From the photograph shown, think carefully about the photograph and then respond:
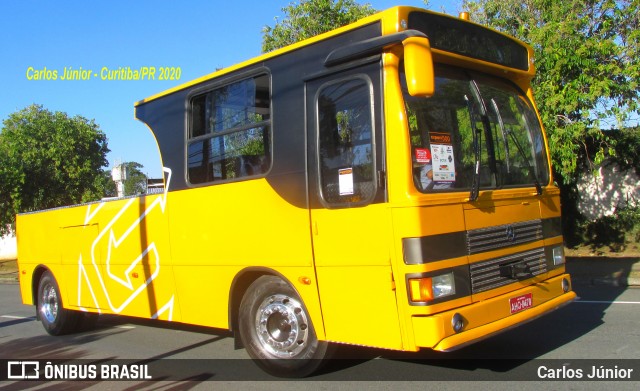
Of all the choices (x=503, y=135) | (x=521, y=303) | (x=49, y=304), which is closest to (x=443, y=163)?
(x=503, y=135)

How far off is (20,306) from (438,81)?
11668 mm

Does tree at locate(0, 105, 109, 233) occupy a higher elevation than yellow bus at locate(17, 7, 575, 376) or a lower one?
higher

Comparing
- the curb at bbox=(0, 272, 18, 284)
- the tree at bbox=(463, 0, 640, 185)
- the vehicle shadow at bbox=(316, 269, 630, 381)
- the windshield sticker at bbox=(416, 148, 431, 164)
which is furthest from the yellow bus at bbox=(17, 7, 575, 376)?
the curb at bbox=(0, 272, 18, 284)

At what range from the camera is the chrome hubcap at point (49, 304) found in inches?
344

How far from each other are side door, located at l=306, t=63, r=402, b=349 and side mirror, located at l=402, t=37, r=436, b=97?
475mm

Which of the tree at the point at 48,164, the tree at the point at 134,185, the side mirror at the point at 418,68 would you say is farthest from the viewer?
the tree at the point at 48,164

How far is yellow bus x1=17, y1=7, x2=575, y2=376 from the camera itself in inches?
171

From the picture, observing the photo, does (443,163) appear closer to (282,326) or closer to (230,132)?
(282,326)

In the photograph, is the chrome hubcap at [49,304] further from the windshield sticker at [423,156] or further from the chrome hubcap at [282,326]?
the windshield sticker at [423,156]

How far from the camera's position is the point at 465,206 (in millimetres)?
4582

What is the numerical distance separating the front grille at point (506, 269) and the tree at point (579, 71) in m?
6.33

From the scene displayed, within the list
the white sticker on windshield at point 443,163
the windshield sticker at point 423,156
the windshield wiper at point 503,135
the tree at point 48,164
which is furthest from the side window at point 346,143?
the tree at point 48,164

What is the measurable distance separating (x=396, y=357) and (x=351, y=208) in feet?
7.00

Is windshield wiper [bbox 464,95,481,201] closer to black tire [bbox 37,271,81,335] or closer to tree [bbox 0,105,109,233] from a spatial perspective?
black tire [bbox 37,271,81,335]
